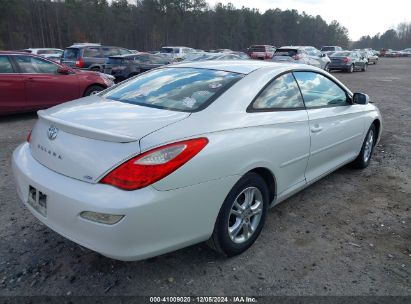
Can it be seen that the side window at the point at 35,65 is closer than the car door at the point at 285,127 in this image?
No


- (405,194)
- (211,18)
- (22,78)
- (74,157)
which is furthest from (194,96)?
(211,18)

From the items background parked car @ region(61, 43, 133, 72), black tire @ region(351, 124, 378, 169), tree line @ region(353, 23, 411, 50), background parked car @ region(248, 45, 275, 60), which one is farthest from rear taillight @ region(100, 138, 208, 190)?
tree line @ region(353, 23, 411, 50)

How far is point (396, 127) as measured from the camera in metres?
7.75

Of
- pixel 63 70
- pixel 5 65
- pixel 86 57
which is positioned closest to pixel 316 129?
pixel 63 70

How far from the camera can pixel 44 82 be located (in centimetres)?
792

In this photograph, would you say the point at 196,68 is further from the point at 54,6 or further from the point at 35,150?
the point at 54,6

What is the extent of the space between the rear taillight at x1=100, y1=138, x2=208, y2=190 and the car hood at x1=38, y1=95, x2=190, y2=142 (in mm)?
153

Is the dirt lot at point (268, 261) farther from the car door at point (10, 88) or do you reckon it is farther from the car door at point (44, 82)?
the car door at point (44, 82)

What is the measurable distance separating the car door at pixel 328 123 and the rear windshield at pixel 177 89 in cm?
98

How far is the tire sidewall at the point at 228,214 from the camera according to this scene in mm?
2659

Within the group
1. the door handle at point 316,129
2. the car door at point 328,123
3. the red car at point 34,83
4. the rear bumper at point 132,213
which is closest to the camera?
the rear bumper at point 132,213

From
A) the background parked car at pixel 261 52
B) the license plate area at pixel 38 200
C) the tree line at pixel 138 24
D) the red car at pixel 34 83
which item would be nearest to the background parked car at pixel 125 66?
the red car at pixel 34 83

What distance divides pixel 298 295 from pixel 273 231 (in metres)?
0.90

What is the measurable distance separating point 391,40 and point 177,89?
14214 centimetres
